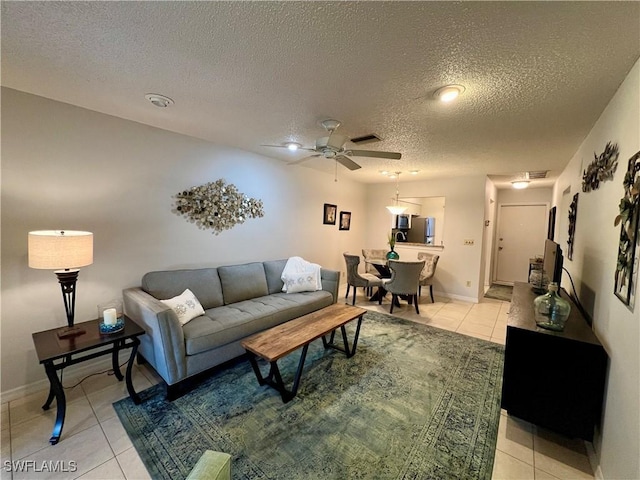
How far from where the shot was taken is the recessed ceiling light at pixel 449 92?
1824mm

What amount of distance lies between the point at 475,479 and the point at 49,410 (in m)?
2.98

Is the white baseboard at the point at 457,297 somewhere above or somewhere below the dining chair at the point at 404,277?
below

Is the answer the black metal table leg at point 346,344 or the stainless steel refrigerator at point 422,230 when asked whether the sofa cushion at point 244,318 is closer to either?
the black metal table leg at point 346,344

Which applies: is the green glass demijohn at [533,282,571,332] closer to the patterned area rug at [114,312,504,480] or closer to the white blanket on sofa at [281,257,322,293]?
the patterned area rug at [114,312,504,480]

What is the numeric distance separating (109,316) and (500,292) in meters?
6.83

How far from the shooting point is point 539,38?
4.37ft

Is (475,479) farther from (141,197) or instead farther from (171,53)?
(141,197)

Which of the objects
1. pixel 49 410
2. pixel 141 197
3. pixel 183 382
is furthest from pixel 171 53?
pixel 49 410

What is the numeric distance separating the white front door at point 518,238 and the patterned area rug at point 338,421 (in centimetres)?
481

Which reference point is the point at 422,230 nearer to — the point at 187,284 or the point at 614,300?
the point at 614,300

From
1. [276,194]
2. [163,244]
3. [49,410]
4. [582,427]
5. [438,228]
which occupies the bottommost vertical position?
[49,410]

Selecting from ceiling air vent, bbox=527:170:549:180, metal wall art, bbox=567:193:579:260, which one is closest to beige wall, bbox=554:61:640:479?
metal wall art, bbox=567:193:579:260

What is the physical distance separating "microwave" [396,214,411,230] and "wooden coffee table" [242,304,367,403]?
11.6 feet

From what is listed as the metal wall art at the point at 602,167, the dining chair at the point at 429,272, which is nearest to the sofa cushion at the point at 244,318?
the dining chair at the point at 429,272
